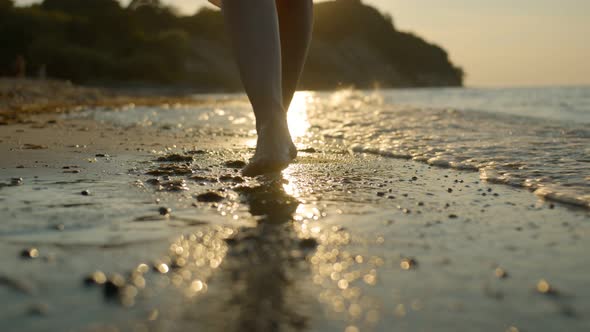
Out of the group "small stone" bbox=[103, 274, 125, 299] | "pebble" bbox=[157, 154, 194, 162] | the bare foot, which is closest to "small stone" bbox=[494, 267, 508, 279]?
"small stone" bbox=[103, 274, 125, 299]

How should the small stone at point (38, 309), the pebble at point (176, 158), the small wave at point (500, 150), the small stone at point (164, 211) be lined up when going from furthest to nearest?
the pebble at point (176, 158) < the small wave at point (500, 150) < the small stone at point (164, 211) < the small stone at point (38, 309)

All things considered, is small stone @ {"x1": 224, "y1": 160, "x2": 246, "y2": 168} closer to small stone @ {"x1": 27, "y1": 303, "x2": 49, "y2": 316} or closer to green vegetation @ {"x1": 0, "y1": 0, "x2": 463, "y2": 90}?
small stone @ {"x1": 27, "y1": 303, "x2": 49, "y2": 316}

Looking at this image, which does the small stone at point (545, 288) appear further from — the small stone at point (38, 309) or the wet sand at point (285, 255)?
the small stone at point (38, 309)

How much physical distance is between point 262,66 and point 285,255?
117cm

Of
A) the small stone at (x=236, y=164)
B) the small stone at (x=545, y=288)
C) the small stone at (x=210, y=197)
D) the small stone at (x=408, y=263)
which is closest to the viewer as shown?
the small stone at (x=545, y=288)

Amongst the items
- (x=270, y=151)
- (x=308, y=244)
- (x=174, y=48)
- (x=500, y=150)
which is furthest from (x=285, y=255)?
(x=174, y=48)

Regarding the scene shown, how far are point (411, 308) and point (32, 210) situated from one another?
1.05 m

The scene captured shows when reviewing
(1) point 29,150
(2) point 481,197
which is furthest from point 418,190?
(1) point 29,150

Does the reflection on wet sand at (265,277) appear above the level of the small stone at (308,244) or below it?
below

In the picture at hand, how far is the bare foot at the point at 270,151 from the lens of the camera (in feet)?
6.99

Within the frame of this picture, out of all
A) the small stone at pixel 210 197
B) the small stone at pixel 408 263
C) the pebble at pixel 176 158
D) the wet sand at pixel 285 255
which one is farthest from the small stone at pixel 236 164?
the small stone at pixel 408 263

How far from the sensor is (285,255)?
43.6 inches

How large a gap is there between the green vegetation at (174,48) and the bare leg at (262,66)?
951 inches

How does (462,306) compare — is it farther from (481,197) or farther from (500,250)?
(481,197)
